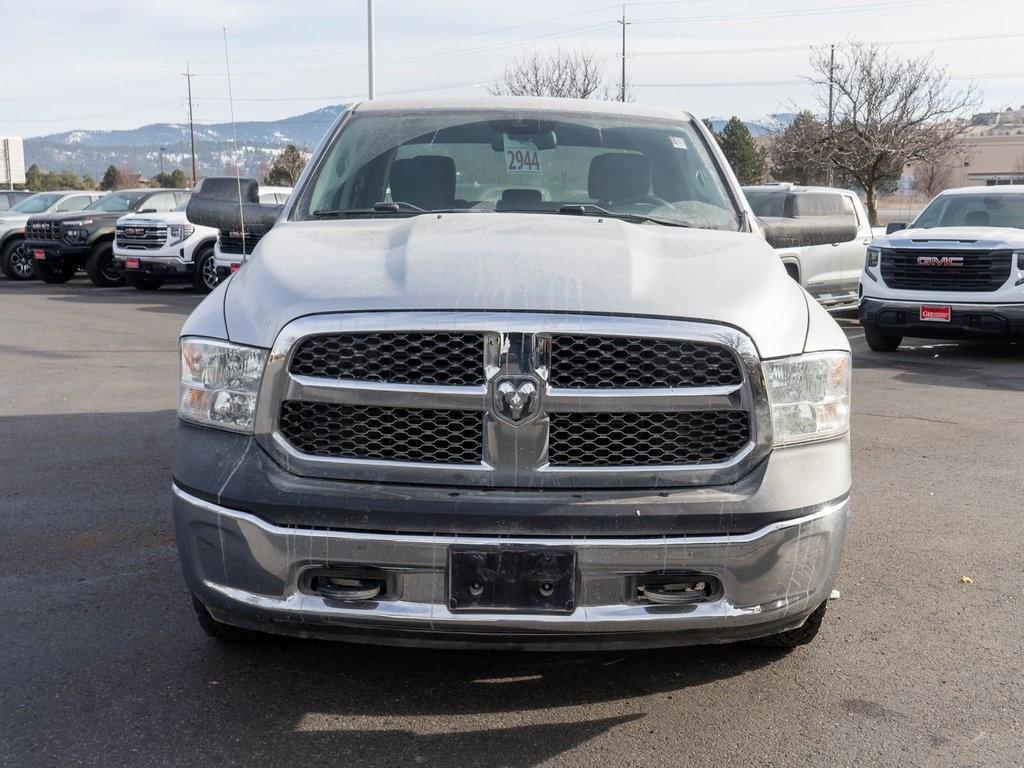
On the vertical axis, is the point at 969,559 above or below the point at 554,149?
below

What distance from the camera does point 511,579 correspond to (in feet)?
9.91

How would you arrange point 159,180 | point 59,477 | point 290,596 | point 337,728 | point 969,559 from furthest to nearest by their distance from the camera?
1. point 159,180
2. point 59,477
3. point 969,559
4. point 337,728
5. point 290,596

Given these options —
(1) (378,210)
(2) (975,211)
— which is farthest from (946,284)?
(1) (378,210)

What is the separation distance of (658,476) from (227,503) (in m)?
1.17

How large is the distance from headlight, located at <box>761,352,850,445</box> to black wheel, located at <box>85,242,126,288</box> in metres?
20.1

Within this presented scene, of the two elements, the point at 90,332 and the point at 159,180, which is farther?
the point at 159,180

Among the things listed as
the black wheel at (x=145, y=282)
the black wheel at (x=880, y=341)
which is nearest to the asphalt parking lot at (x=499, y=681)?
the black wheel at (x=880, y=341)

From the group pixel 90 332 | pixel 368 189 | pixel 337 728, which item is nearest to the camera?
pixel 337 728

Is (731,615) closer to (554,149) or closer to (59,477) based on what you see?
(554,149)

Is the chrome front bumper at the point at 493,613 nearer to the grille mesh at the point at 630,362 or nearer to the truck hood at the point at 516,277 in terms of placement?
the grille mesh at the point at 630,362

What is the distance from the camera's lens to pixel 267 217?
4855 mm

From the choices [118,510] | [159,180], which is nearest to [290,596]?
[118,510]

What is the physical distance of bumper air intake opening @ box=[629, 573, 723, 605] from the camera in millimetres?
3074

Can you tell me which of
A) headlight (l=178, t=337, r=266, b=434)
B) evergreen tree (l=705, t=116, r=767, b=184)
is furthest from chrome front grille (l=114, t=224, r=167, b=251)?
evergreen tree (l=705, t=116, r=767, b=184)
